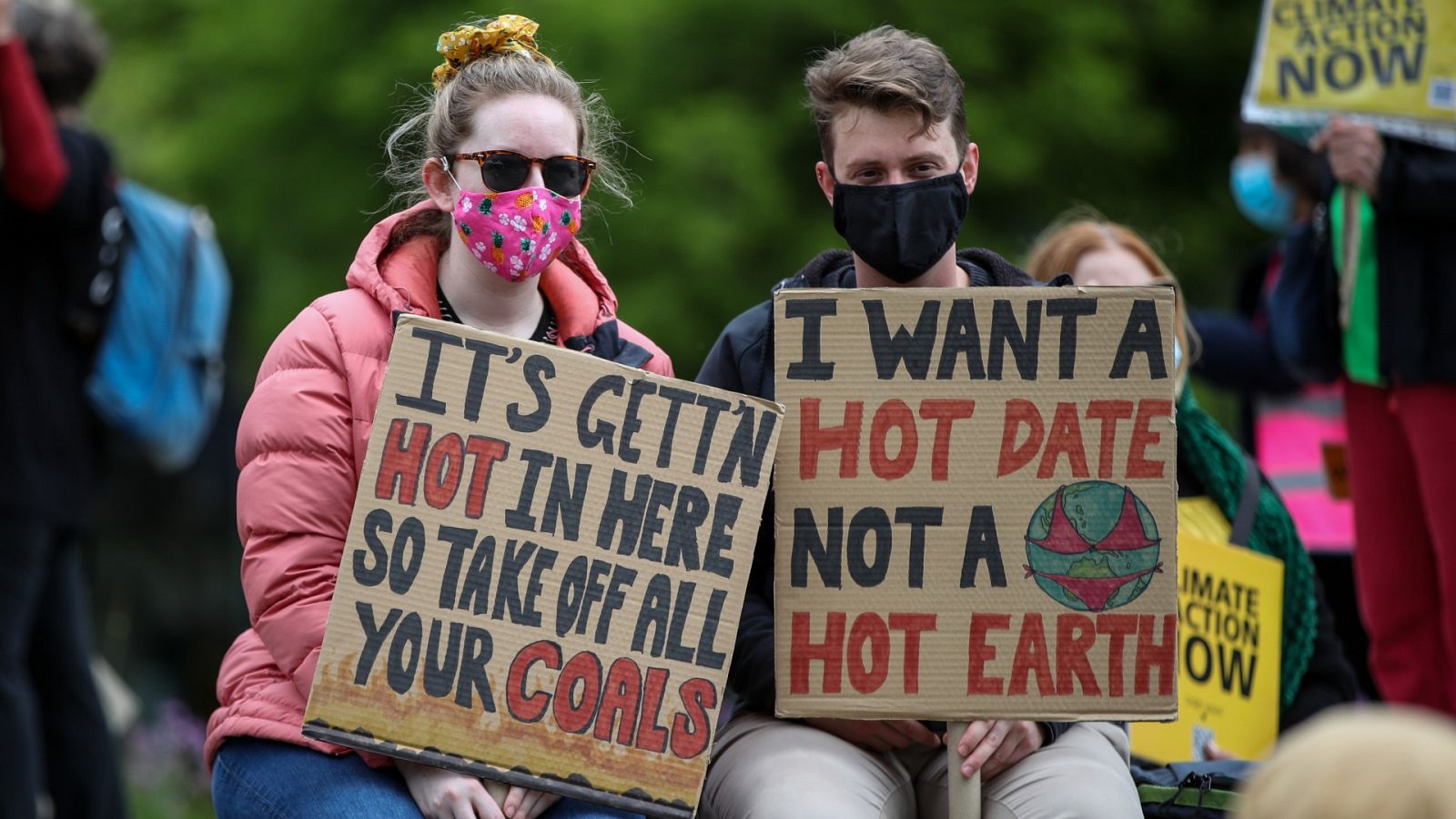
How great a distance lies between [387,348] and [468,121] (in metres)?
0.47

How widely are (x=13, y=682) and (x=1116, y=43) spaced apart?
A: 7146 mm

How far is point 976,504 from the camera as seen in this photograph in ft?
11.4

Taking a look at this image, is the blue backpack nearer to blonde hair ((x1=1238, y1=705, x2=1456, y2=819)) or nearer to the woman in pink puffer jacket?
the woman in pink puffer jacket

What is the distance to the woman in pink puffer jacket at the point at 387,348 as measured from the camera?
3475mm

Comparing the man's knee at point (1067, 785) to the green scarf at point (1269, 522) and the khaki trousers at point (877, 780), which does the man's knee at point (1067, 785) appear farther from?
the green scarf at point (1269, 522)

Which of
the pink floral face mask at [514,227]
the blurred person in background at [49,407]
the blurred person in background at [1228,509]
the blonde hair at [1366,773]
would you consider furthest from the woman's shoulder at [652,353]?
the blurred person in background at [49,407]

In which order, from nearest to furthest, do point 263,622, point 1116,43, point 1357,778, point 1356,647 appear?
point 1357,778 → point 263,622 → point 1356,647 → point 1116,43

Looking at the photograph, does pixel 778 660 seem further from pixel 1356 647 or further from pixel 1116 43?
pixel 1116 43

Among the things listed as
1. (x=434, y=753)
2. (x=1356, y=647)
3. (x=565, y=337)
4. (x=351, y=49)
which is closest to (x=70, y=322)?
(x=565, y=337)

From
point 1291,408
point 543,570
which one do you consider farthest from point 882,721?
point 1291,408

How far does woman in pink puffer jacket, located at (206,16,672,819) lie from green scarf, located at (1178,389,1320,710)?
1582 millimetres

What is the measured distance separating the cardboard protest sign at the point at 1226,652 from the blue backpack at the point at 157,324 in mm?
3093

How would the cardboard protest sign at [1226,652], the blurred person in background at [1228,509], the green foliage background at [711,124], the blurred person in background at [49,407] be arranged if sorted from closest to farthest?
the cardboard protest sign at [1226,652] < the blurred person in background at [1228,509] < the blurred person in background at [49,407] < the green foliage background at [711,124]

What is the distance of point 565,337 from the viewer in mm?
3904
